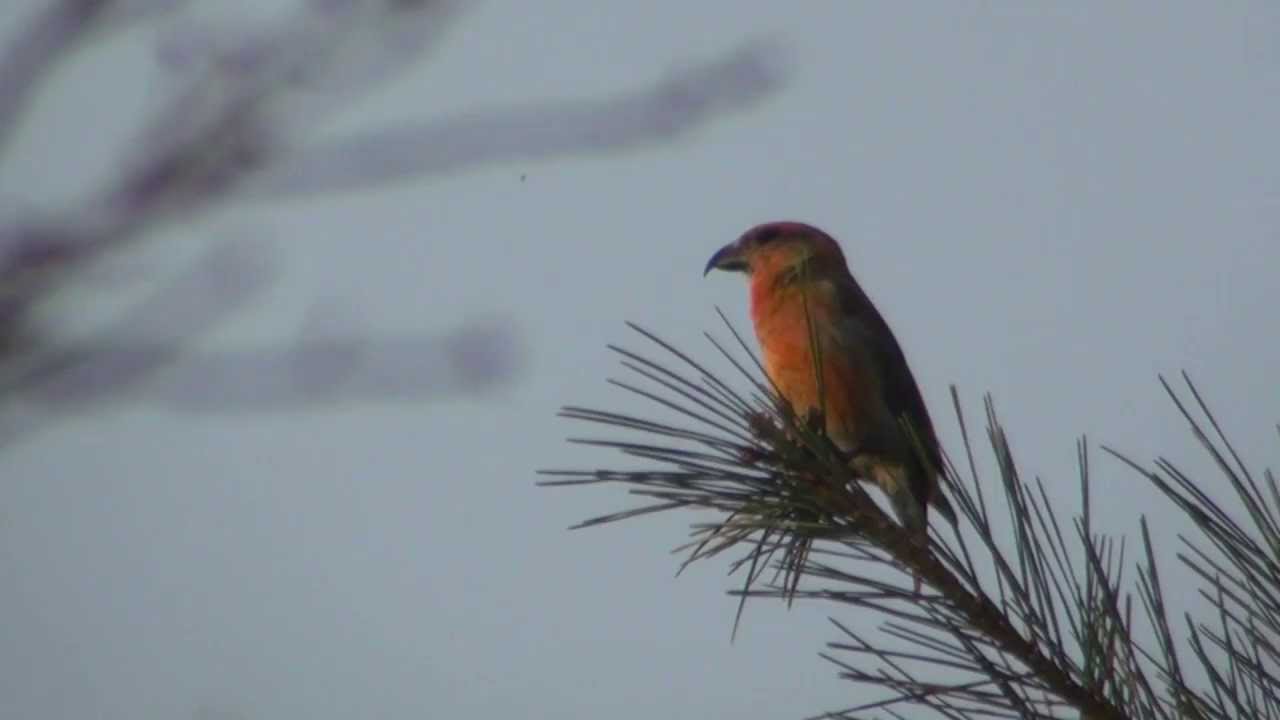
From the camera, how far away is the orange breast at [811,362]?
5.35 meters

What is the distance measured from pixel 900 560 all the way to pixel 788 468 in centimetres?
28

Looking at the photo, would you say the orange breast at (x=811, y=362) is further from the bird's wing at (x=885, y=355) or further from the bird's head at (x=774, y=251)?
the bird's head at (x=774, y=251)

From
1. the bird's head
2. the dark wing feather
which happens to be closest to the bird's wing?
the dark wing feather

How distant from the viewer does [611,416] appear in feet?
8.84

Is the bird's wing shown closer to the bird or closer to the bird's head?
the bird

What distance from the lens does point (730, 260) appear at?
21.3 ft

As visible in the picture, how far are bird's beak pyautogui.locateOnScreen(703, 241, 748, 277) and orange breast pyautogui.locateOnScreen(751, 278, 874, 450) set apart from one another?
0.49 metres

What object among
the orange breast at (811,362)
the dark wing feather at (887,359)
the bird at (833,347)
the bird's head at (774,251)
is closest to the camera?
the bird at (833,347)

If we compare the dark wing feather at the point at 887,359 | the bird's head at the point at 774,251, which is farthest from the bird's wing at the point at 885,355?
the bird's head at the point at 774,251

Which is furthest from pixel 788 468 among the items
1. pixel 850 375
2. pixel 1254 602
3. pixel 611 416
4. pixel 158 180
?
pixel 850 375

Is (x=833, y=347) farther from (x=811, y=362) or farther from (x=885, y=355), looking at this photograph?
(x=811, y=362)

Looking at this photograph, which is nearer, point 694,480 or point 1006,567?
point 1006,567

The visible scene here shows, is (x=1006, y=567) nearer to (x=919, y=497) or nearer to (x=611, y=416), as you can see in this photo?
(x=611, y=416)

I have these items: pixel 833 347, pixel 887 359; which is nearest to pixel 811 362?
pixel 833 347
